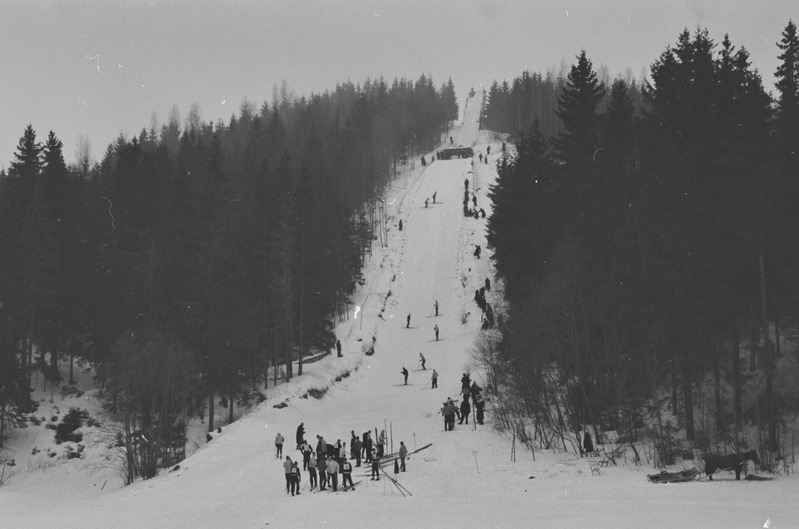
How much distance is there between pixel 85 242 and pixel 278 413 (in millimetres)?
25321

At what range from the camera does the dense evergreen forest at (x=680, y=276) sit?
25625 mm

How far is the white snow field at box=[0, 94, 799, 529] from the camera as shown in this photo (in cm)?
1605

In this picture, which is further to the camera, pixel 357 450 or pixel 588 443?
pixel 357 450

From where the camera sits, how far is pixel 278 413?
39.1 metres

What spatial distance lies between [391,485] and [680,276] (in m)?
14.4

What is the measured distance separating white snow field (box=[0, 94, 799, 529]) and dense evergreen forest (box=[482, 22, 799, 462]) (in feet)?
13.3

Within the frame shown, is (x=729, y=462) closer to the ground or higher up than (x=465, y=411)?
higher up

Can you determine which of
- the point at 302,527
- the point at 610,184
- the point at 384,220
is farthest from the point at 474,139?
the point at 302,527

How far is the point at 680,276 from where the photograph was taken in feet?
87.4

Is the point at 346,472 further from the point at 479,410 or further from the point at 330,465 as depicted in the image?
the point at 479,410

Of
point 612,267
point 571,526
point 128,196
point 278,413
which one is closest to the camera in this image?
point 571,526

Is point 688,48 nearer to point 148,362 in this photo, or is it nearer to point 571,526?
point 571,526

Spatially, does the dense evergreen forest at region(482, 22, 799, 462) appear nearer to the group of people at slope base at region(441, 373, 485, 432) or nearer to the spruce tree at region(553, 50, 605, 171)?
the spruce tree at region(553, 50, 605, 171)

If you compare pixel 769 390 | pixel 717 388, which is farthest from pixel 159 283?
pixel 769 390
